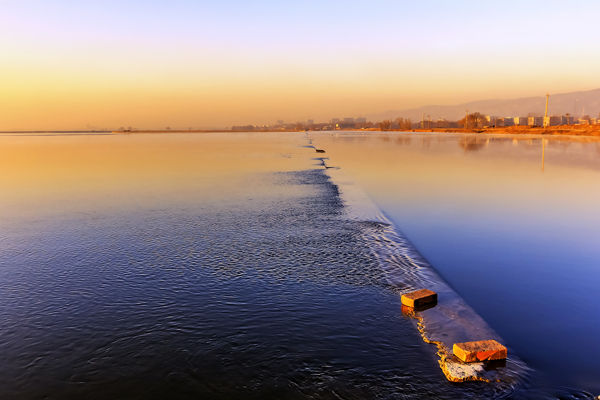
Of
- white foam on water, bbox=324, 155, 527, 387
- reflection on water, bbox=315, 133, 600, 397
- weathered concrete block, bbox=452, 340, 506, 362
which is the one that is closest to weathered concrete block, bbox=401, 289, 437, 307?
white foam on water, bbox=324, 155, 527, 387

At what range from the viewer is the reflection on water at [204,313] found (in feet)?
18.4

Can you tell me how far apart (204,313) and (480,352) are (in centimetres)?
453

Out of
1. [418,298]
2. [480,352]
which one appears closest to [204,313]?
[418,298]

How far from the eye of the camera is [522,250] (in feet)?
38.7

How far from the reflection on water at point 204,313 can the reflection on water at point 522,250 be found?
5.12 feet

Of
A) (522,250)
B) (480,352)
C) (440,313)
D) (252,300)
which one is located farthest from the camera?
(522,250)

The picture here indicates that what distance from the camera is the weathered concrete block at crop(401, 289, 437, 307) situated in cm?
779

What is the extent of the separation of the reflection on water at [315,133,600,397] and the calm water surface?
64 mm

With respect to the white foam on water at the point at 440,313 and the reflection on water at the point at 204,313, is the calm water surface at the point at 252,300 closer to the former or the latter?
the reflection on water at the point at 204,313

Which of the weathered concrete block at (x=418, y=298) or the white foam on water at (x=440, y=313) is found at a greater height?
the weathered concrete block at (x=418, y=298)

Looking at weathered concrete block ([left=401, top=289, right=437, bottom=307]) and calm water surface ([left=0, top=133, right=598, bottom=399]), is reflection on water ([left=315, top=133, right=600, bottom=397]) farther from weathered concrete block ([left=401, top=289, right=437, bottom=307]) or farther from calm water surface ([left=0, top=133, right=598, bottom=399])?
weathered concrete block ([left=401, top=289, right=437, bottom=307])

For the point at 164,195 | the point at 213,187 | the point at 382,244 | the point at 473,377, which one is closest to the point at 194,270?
the point at 382,244

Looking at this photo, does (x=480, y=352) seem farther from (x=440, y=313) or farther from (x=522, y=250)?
(x=522, y=250)

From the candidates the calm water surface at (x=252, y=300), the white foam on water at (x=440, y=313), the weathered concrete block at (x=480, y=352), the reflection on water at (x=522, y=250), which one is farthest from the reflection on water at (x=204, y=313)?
the reflection on water at (x=522, y=250)
